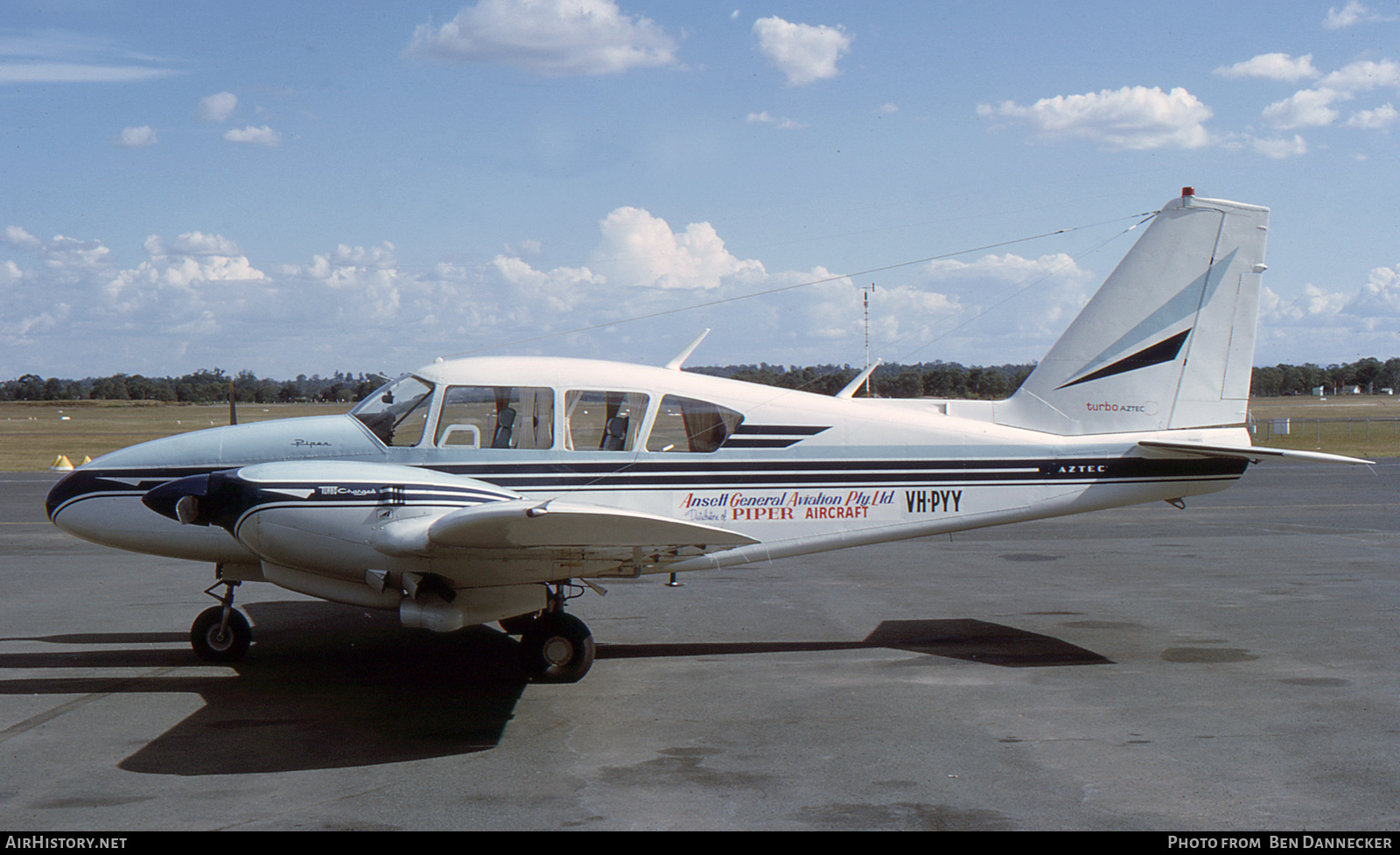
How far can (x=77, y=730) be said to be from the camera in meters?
6.63

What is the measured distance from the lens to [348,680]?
26.3 ft

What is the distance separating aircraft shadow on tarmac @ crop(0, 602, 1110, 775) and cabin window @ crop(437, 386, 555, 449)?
1.95m

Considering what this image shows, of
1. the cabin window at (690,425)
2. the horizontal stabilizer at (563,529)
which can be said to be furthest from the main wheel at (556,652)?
the cabin window at (690,425)

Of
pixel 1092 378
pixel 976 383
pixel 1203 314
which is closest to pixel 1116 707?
pixel 1092 378

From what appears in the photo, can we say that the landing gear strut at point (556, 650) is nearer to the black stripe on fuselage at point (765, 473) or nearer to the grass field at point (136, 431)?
the black stripe on fuselage at point (765, 473)

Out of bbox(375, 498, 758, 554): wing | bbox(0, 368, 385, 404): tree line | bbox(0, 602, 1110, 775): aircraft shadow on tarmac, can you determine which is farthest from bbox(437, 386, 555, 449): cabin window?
bbox(0, 368, 385, 404): tree line

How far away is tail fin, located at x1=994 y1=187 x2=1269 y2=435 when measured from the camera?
30.5 ft

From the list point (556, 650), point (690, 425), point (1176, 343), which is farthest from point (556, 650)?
point (1176, 343)

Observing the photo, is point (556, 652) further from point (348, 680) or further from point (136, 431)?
point (136, 431)

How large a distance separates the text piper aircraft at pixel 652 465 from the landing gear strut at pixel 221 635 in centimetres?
2

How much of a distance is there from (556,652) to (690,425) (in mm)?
2177

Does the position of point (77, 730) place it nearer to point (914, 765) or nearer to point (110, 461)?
point (110, 461)

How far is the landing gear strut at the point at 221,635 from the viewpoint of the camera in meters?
8.49

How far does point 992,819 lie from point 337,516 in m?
4.85
